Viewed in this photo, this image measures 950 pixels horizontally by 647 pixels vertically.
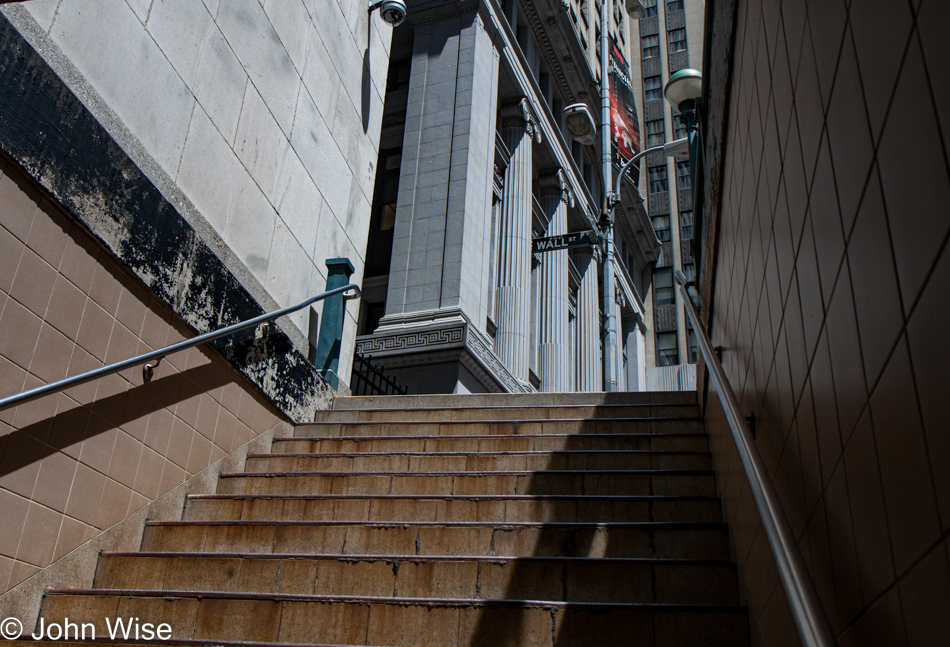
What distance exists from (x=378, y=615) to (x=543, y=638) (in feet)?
2.50

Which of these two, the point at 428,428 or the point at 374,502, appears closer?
the point at 374,502

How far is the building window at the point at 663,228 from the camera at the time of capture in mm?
47531

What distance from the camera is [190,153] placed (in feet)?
19.1

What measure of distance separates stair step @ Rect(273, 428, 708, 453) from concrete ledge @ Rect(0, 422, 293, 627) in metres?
0.55

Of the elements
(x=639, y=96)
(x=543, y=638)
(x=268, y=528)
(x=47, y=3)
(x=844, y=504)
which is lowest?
(x=543, y=638)

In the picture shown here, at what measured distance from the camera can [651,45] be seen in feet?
172

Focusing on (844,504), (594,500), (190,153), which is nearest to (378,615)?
(594,500)

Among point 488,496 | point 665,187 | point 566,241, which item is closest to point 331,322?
point 488,496

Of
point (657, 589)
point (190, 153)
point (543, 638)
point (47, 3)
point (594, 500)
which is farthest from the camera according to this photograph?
point (190, 153)

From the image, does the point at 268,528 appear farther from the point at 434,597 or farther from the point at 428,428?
the point at 428,428

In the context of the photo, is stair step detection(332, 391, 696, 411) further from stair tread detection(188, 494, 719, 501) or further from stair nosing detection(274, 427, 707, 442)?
stair tread detection(188, 494, 719, 501)

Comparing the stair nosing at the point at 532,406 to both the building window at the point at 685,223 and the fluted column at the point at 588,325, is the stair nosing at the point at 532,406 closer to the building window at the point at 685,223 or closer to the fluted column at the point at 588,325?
the fluted column at the point at 588,325

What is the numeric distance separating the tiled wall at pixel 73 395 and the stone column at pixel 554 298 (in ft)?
54.5

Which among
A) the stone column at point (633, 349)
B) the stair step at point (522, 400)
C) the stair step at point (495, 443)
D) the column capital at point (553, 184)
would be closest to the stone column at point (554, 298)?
the column capital at point (553, 184)
